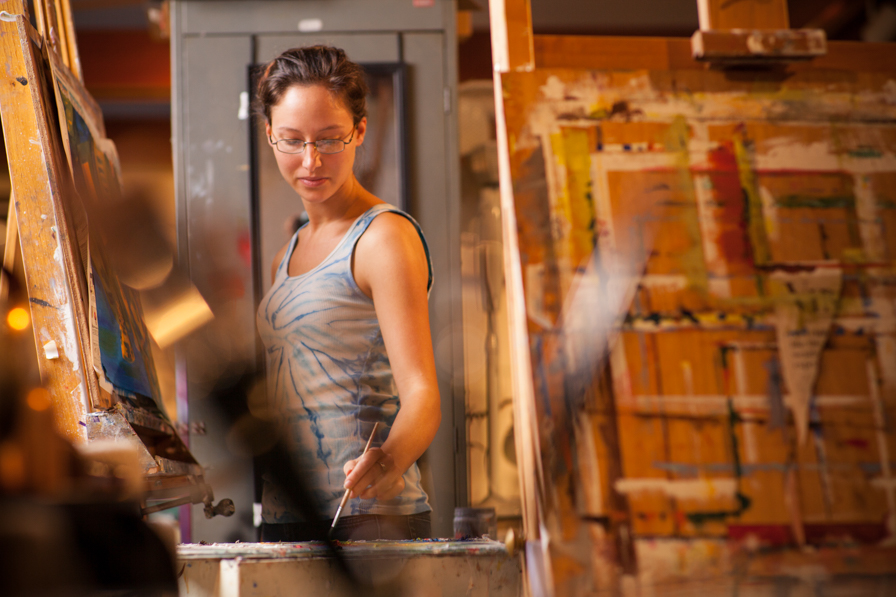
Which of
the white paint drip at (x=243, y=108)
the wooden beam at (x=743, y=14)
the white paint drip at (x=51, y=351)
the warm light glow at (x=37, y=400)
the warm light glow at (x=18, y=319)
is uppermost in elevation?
the white paint drip at (x=243, y=108)

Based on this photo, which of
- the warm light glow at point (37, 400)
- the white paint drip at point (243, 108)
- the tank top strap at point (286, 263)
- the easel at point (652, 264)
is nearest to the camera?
the warm light glow at point (37, 400)

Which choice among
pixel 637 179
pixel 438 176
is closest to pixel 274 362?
pixel 438 176

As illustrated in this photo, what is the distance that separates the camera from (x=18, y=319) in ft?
3.33

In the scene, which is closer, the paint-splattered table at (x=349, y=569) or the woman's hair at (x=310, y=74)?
the paint-splattered table at (x=349, y=569)

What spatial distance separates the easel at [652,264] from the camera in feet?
2.44

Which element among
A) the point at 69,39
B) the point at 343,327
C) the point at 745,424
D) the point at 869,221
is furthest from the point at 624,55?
the point at 69,39

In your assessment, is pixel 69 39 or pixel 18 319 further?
pixel 69 39

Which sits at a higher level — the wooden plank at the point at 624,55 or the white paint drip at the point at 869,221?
the wooden plank at the point at 624,55

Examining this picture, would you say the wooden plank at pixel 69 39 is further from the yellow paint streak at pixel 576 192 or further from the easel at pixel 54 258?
the yellow paint streak at pixel 576 192

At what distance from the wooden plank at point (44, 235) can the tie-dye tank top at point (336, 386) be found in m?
0.37

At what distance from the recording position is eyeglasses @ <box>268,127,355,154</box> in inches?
49.6

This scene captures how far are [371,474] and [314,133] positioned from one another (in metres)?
0.68

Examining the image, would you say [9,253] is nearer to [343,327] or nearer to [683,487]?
[343,327]

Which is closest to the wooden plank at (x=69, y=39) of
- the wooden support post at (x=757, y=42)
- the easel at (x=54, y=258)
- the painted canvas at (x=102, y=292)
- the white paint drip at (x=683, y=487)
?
the painted canvas at (x=102, y=292)
